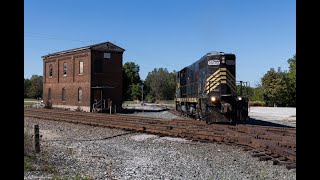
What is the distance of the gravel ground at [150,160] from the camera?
8227 mm

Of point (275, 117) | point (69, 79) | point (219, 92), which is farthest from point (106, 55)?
point (219, 92)

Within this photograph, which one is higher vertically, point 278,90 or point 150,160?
point 278,90

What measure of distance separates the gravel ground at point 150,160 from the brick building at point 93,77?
72.0 ft

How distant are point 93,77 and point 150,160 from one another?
28226mm

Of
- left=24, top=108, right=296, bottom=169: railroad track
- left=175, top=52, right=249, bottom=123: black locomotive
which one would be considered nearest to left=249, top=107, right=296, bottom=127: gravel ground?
left=175, top=52, right=249, bottom=123: black locomotive

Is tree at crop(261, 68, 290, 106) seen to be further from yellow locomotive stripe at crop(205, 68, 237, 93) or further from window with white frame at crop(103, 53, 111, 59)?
yellow locomotive stripe at crop(205, 68, 237, 93)

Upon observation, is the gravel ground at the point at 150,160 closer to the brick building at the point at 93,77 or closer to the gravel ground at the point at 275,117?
the gravel ground at the point at 275,117

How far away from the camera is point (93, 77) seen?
37375mm

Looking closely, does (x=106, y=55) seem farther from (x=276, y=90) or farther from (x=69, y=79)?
(x=276, y=90)

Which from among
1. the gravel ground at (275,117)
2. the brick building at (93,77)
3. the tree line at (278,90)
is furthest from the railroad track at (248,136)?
the tree line at (278,90)
